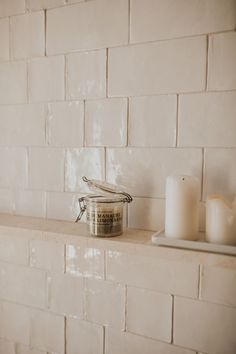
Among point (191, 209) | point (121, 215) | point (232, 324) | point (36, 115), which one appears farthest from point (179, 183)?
point (36, 115)

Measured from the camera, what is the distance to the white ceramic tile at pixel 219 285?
71 centimetres

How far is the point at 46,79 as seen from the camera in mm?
876

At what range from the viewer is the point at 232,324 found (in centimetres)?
72

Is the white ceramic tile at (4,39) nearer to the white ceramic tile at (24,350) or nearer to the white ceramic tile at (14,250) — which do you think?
the white ceramic tile at (14,250)

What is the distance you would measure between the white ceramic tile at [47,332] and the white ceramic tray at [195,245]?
453 millimetres

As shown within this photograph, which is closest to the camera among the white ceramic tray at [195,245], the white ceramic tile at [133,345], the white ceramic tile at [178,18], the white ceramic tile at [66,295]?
the white ceramic tray at [195,245]

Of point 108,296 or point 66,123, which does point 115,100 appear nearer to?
point 66,123

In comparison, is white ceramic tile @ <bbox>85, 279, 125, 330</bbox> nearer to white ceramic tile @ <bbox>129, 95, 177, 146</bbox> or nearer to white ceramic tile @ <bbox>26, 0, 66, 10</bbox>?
white ceramic tile @ <bbox>129, 95, 177, 146</bbox>

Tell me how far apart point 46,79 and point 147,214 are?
1.46ft

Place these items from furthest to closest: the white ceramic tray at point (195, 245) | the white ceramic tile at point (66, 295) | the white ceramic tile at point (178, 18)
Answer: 1. the white ceramic tile at point (66, 295)
2. the white ceramic tile at point (178, 18)
3. the white ceramic tray at point (195, 245)

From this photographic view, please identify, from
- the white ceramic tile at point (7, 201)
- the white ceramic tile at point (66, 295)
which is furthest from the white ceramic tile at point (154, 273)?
the white ceramic tile at point (7, 201)

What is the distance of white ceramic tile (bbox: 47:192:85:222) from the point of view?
861mm

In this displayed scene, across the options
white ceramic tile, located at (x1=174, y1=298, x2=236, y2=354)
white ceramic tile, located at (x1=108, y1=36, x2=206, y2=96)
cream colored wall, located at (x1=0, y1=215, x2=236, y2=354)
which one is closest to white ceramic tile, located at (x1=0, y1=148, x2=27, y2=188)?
cream colored wall, located at (x1=0, y1=215, x2=236, y2=354)

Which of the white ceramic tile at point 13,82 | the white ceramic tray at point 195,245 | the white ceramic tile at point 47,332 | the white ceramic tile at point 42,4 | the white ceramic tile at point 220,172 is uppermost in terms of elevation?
the white ceramic tile at point 42,4
